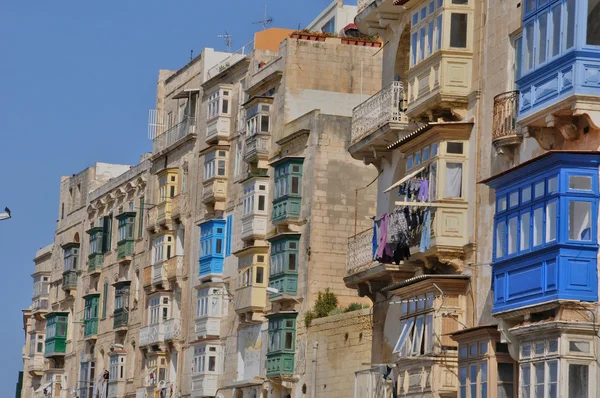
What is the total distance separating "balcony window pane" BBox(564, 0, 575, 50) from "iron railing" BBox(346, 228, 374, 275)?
13.0 m

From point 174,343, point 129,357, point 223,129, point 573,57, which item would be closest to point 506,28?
point 573,57

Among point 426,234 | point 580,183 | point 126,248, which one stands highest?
point 126,248

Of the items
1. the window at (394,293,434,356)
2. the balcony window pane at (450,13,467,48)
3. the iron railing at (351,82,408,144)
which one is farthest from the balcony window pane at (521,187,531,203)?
the iron railing at (351,82,408,144)

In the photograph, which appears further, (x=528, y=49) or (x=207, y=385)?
(x=207, y=385)

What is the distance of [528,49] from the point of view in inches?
1236

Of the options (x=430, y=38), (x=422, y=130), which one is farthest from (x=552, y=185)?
(x=430, y=38)

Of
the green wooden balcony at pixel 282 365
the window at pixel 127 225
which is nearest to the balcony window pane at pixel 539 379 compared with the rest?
the green wooden balcony at pixel 282 365

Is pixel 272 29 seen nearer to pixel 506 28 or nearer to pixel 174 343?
pixel 174 343

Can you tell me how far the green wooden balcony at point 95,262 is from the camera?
252 feet

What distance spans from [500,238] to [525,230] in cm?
123

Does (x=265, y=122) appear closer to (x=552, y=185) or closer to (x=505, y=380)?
(x=505, y=380)

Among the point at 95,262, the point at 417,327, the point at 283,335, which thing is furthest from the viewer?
the point at 95,262

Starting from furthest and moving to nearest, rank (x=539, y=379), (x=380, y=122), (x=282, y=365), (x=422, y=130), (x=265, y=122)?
1. (x=265, y=122)
2. (x=282, y=365)
3. (x=380, y=122)
4. (x=422, y=130)
5. (x=539, y=379)

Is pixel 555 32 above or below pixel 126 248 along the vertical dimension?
below
